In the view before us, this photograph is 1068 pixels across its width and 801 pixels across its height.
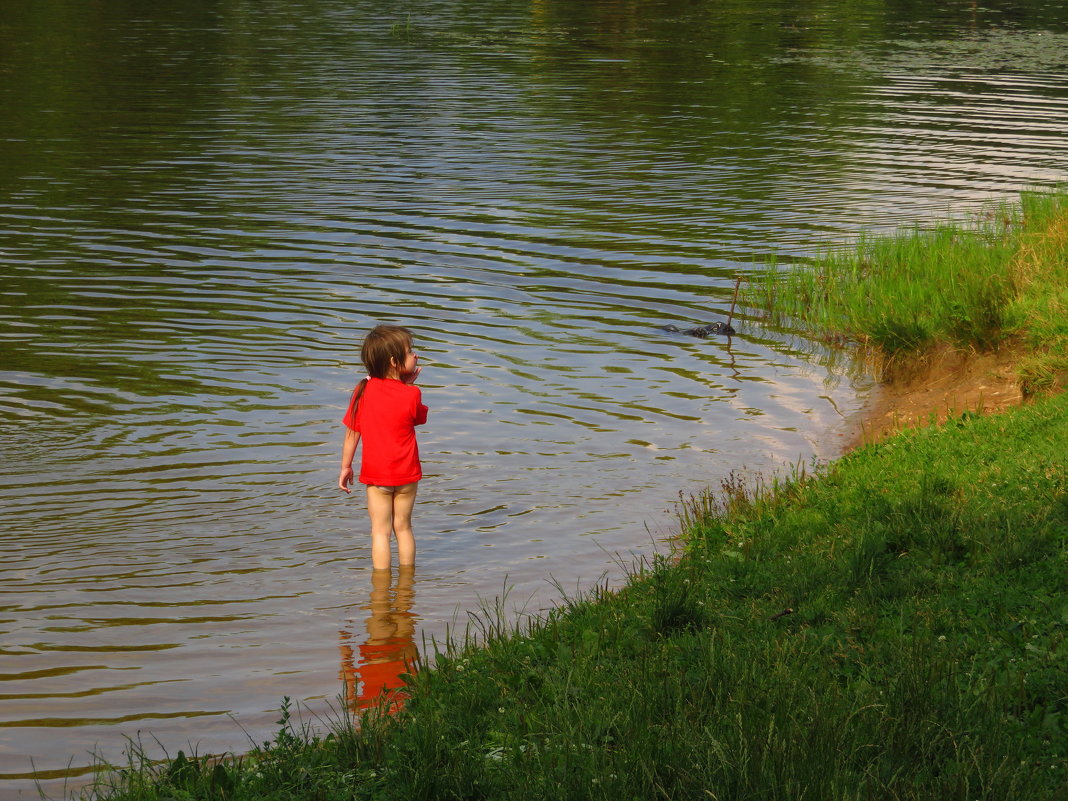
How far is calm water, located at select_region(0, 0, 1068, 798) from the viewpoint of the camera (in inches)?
294

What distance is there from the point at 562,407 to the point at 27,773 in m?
6.69

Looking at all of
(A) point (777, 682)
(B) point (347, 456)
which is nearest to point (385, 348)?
(B) point (347, 456)

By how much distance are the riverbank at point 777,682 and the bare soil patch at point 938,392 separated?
2376mm

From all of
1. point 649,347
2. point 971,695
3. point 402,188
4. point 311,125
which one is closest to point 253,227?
point 402,188

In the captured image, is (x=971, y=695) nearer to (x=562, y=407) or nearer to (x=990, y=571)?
(x=990, y=571)

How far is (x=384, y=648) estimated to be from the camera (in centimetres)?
720

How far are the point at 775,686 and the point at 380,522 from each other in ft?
→ 12.7

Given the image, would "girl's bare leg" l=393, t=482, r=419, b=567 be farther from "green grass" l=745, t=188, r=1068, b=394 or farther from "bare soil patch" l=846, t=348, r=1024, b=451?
"green grass" l=745, t=188, r=1068, b=394

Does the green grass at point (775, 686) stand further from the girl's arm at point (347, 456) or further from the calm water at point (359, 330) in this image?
the girl's arm at point (347, 456)

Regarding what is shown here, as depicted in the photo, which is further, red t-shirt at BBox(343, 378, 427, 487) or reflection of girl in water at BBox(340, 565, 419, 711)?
red t-shirt at BBox(343, 378, 427, 487)

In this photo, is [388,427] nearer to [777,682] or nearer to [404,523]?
[404,523]

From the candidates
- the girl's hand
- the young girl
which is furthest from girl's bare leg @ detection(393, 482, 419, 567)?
the girl's hand

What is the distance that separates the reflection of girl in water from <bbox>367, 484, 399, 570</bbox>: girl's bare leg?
0.34 feet

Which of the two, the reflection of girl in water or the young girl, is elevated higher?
the young girl
